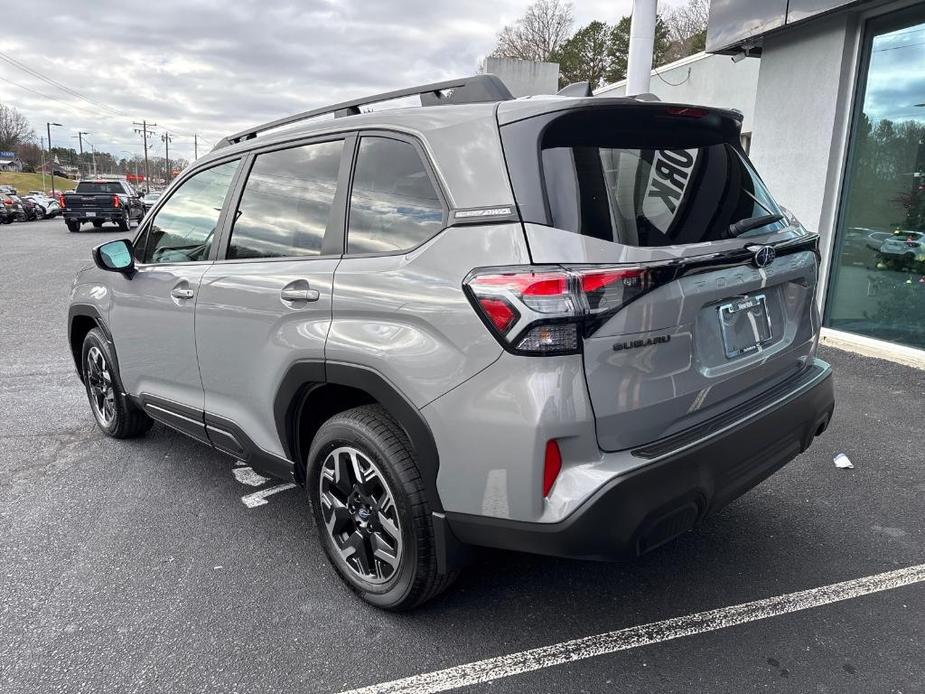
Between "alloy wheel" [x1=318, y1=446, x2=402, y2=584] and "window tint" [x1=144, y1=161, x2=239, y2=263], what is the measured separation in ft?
4.54

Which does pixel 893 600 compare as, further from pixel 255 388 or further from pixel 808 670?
pixel 255 388

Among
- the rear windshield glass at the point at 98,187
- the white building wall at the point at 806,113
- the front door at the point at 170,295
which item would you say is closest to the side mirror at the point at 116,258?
the front door at the point at 170,295

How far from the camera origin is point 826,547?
3.14 metres

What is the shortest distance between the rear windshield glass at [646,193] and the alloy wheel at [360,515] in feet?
3.74

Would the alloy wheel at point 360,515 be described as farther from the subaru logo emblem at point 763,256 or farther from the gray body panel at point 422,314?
the subaru logo emblem at point 763,256

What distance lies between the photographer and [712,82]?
13.7 meters

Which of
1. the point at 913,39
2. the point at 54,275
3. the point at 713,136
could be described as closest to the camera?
the point at 713,136

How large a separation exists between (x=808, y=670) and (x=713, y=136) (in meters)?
1.93

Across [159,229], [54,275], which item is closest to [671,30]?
[54,275]

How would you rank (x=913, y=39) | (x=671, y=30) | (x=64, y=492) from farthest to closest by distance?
(x=671, y=30), (x=913, y=39), (x=64, y=492)

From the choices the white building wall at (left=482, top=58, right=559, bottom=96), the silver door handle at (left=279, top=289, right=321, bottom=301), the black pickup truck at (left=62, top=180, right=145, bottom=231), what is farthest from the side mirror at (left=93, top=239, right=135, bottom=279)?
the black pickup truck at (left=62, top=180, right=145, bottom=231)

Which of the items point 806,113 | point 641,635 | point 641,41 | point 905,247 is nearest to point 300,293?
point 641,635

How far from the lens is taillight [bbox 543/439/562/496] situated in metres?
2.01

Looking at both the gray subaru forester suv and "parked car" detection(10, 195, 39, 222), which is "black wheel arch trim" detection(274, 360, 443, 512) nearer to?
the gray subaru forester suv
